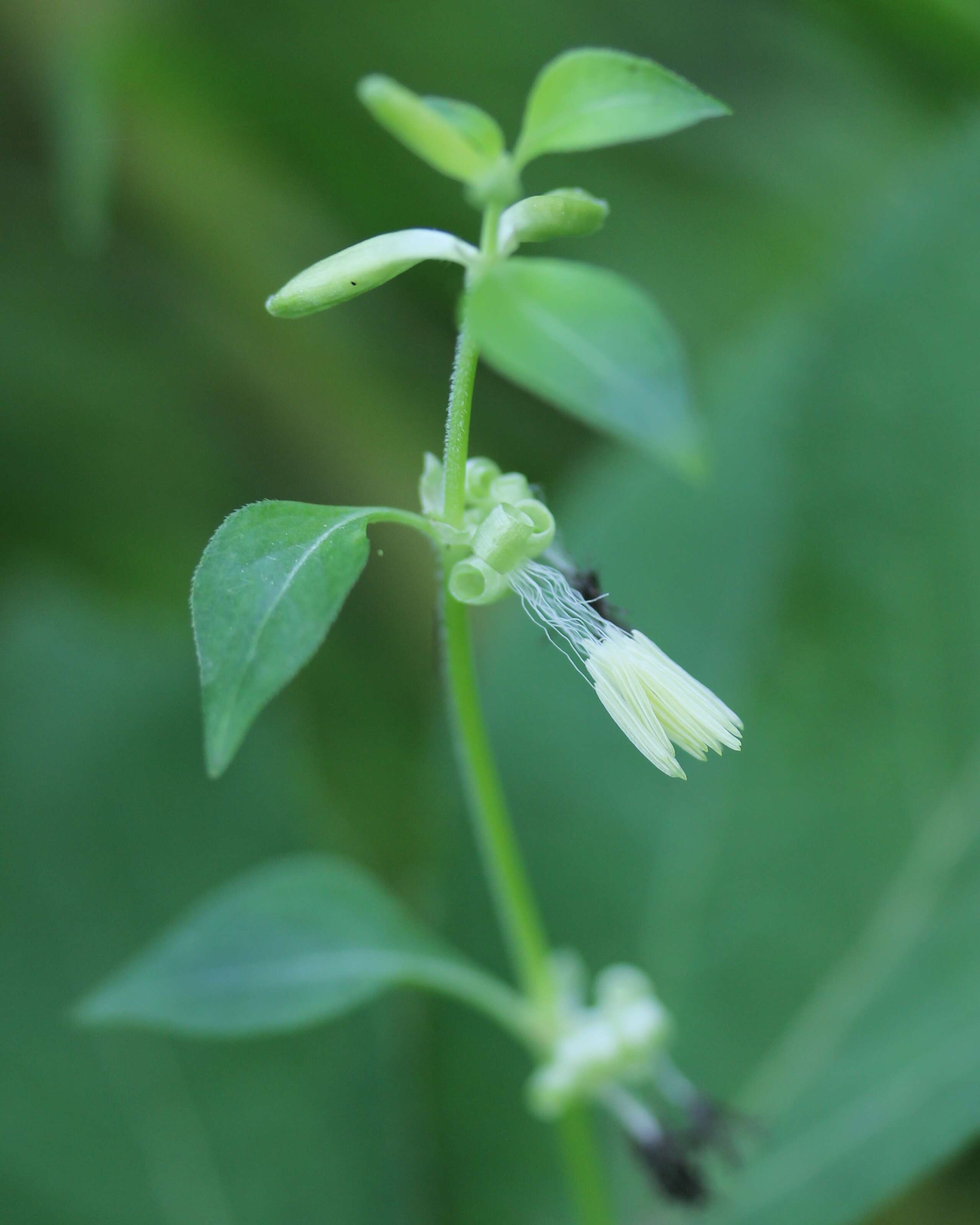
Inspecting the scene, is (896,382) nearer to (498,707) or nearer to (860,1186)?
(498,707)

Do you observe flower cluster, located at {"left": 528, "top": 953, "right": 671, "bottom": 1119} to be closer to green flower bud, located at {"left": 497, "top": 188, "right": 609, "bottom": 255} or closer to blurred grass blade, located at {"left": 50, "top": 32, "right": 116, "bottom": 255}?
green flower bud, located at {"left": 497, "top": 188, "right": 609, "bottom": 255}

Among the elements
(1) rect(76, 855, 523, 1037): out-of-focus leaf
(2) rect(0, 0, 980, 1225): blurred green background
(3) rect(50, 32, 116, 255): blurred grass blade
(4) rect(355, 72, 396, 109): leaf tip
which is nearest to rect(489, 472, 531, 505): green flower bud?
(4) rect(355, 72, 396, 109): leaf tip

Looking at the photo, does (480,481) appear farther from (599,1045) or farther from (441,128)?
(599,1045)

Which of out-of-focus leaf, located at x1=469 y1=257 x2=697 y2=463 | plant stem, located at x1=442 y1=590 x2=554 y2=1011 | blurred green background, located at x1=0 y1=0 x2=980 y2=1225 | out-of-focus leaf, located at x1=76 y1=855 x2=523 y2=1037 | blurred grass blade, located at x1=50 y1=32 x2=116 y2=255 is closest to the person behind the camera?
out-of-focus leaf, located at x1=469 y1=257 x2=697 y2=463

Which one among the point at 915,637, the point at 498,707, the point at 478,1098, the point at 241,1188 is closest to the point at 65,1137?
the point at 241,1188

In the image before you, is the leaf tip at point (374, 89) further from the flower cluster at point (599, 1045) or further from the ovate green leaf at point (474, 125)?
the flower cluster at point (599, 1045)

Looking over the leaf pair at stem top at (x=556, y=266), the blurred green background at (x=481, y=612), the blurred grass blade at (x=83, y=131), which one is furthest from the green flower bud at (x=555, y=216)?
the blurred grass blade at (x=83, y=131)
